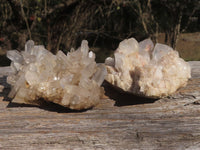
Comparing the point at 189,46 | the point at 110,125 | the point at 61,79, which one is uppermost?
the point at 61,79

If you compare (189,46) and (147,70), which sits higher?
(147,70)

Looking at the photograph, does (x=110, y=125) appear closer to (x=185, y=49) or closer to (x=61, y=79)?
(x=61, y=79)

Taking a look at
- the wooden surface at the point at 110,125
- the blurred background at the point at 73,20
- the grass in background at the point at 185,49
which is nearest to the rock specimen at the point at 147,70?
the wooden surface at the point at 110,125

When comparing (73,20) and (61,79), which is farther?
(73,20)

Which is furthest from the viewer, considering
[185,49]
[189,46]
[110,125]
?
[189,46]

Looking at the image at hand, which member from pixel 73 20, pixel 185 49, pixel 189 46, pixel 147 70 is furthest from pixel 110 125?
pixel 189 46
